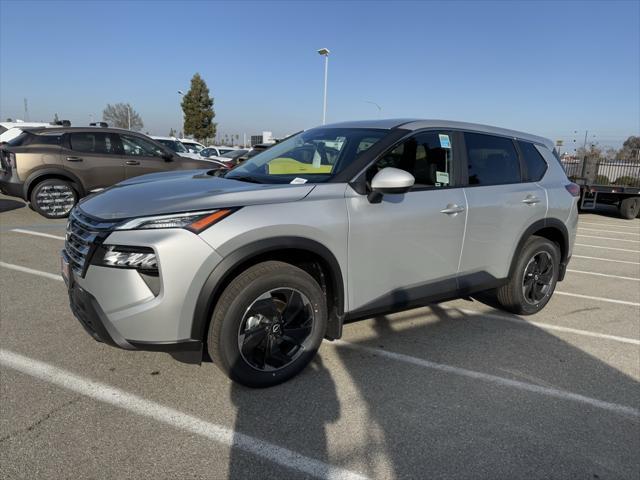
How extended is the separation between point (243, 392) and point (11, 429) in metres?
1.25

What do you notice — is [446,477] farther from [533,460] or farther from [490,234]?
[490,234]

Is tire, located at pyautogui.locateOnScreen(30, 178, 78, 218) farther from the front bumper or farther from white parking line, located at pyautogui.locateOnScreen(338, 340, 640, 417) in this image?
white parking line, located at pyautogui.locateOnScreen(338, 340, 640, 417)

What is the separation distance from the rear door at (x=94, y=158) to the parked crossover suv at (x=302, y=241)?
5706 mm

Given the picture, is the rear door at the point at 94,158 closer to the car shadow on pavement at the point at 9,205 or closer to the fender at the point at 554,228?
the car shadow on pavement at the point at 9,205

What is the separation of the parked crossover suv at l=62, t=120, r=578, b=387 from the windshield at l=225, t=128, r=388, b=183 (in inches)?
0.7

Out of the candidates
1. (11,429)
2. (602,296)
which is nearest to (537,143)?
(602,296)

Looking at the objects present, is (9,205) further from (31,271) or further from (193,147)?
(193,147)

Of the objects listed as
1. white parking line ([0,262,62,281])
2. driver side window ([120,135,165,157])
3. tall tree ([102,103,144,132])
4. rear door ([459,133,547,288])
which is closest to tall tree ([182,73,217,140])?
tall tree ([102,103,144,132])

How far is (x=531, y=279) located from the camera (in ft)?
14.7

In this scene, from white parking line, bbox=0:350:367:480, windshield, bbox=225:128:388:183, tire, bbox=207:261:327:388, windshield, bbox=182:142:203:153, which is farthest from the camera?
windshield, bbox=182:142:203:153

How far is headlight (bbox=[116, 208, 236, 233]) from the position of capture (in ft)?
8.23

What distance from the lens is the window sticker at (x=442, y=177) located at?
142 inches

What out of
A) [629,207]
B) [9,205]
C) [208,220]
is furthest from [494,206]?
[629,207]

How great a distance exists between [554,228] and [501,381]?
2.00 meters
